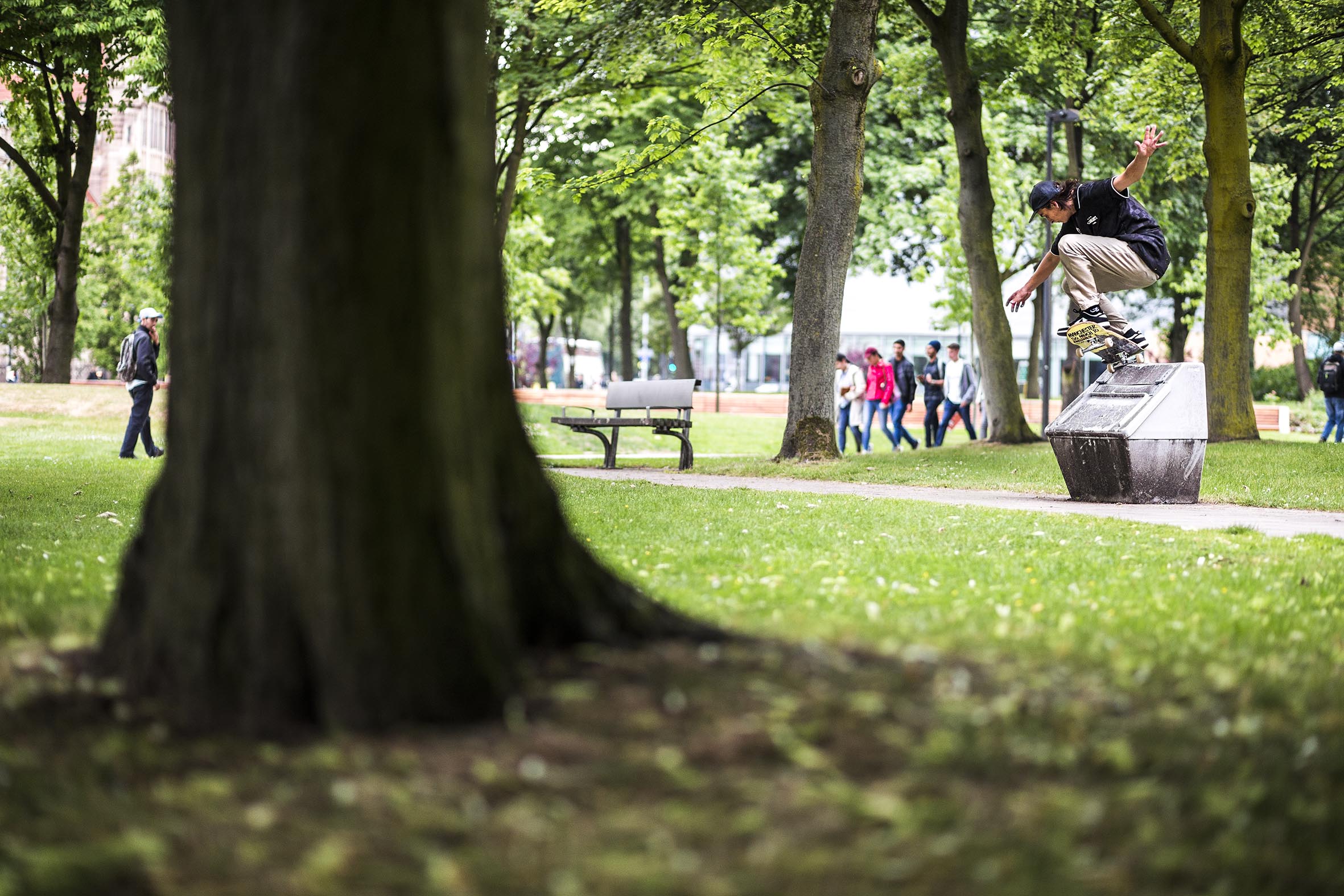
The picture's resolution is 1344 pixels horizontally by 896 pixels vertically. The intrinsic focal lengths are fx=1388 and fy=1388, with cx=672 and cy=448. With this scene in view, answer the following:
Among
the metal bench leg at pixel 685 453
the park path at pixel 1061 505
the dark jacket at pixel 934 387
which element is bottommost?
the park path at pixel 1061 505

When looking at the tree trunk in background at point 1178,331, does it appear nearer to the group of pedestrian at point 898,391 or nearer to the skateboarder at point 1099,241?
the group of pedestrian at point 898,391

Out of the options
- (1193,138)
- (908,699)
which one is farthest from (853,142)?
(1193,138)

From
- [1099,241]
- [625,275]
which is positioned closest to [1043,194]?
[1099,241]

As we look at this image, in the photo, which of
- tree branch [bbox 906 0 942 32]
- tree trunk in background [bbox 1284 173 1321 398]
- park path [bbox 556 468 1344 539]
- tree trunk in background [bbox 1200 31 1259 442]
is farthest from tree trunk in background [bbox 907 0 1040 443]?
tree trunk in background [bbox 1284 173 1321 398]

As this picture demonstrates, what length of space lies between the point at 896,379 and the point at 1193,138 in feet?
36.4

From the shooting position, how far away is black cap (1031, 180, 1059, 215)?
38.5 feet

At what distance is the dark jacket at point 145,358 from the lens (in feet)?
64.1

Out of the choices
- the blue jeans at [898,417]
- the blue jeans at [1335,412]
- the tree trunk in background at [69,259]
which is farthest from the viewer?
the tree trunk in background at [69,259]

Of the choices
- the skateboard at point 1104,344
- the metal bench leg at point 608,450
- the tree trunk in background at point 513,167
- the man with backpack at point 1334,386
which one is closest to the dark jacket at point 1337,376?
the man with backpack at point 1334,386

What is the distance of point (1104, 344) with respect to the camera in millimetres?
12484

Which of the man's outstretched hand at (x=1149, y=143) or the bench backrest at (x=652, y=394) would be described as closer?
the man's outstretched hand at (x=1149, y=143)

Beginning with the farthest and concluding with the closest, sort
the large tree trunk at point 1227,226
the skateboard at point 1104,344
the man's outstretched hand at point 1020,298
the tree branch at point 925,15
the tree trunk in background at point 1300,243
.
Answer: the tree trunk in background at point 1300,243, the tree branch at point 925,15, the large tree trunk at point 1227,226, the man's outstretched hand at point 1020,298, the skateboard at point 1104,344

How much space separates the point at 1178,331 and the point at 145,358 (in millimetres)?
39580

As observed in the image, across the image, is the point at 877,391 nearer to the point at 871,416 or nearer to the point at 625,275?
the point at 871,416
